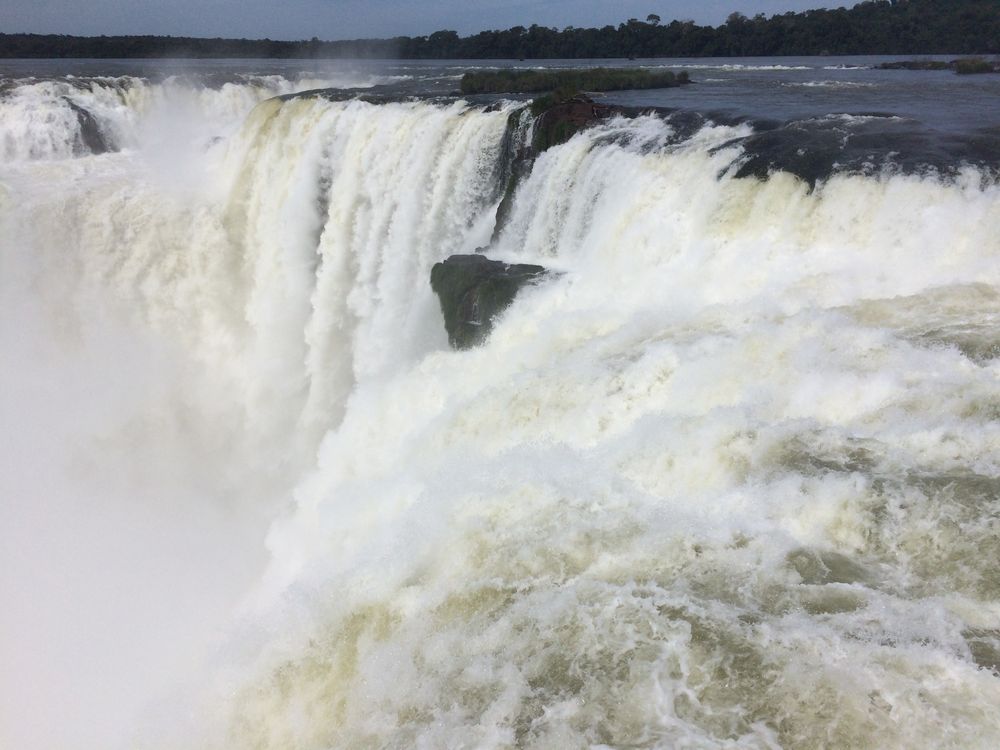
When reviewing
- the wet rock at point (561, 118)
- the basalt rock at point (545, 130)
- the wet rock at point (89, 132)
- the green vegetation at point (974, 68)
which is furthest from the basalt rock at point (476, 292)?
the green vegetation at point (974, 68)

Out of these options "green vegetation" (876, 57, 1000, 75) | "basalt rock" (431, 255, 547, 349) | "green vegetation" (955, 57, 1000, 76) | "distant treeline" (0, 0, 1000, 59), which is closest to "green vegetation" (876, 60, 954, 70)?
"green vegetation" (876, 57, 1000, 75)

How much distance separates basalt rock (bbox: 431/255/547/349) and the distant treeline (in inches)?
1565

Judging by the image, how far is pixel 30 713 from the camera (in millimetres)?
7430

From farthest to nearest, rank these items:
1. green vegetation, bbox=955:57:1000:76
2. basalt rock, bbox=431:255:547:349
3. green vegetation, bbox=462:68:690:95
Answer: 1. green vegetation, bbox=955:57:1000:76
2. green vegetation, bbox=462:68:690:95
3. basalt rock, bbox=431:255:547:349

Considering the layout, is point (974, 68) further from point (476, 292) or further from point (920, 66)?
point (476, 292)

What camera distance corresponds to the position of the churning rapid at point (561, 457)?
143 inches

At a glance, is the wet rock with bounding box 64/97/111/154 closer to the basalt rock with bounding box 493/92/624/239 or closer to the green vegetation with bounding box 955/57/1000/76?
the basalt rock with bounding box 493/92/624/239

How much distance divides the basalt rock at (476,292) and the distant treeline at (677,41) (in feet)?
130

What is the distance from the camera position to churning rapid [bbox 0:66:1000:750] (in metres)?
3.64

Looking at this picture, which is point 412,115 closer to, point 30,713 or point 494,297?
point 494,297

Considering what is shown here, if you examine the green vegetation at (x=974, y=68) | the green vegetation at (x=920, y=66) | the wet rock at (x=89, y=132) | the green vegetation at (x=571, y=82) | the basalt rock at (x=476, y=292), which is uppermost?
the green vegetation at (x=571, y=82)

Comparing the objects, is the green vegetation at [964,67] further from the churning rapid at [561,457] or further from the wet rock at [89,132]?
the wet rock at [89,132]

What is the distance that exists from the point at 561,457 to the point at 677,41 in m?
50.7

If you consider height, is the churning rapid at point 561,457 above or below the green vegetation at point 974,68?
below
